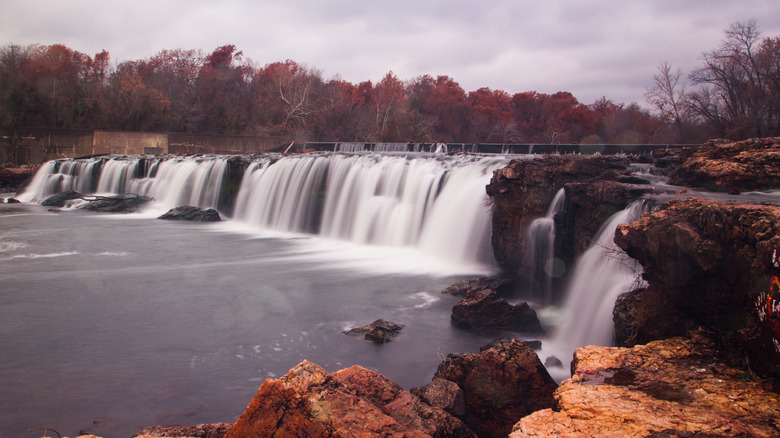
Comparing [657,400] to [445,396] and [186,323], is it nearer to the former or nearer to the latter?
[445,396]

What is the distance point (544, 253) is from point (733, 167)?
3.65m

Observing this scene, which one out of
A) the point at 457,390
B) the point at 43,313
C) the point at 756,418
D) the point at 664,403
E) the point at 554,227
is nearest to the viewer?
the point at 756,418

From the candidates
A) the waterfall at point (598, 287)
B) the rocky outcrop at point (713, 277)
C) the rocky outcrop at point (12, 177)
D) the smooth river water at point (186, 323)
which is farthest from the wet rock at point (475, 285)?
the rocky outcrop at point (12, 177)

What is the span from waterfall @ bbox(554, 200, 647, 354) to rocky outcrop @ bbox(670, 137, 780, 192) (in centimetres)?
266

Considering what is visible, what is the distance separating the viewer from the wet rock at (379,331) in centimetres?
708

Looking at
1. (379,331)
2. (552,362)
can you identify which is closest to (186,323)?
(379,331)

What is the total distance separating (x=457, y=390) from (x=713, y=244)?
257 cm

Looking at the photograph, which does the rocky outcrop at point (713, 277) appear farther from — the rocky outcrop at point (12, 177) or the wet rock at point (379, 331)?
the rocky outcrop at point (12, 177)

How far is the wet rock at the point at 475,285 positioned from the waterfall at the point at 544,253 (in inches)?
22.0

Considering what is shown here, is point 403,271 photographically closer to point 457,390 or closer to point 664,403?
point 457,390

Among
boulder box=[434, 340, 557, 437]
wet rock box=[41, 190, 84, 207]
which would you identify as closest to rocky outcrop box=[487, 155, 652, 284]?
boulder box=[434, 340, 557, 437]

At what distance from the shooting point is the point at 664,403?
10.5ft

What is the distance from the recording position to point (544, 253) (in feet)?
31.3

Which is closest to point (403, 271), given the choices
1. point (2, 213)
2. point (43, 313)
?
point (43, 313)
